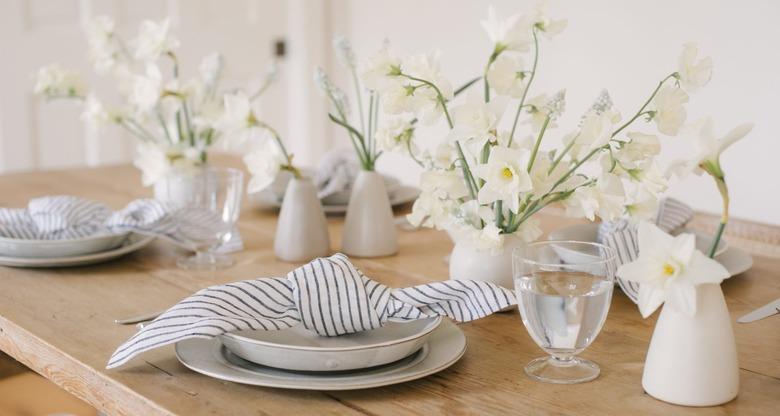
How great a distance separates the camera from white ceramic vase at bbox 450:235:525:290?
3.87 feet

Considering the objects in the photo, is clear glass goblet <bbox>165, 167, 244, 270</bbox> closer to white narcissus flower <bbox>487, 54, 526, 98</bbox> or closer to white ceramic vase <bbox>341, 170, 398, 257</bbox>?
white ceramic vase <bbox>341, 170, 398, 257</bbox>

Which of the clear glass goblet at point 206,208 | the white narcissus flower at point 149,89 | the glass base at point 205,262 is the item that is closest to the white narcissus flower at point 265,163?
the clear glass goblet at point 206,208

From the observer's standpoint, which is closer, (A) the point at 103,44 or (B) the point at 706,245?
(B) the point at 706,245

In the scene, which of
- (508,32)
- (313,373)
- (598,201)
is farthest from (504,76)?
(313,373)

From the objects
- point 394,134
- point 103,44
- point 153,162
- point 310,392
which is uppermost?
point 103,44

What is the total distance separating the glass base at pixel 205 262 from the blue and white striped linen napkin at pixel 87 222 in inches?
1.0

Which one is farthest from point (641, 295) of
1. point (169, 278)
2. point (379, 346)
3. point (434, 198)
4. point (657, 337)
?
point (169, 278)

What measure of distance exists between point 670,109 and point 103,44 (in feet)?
3.63

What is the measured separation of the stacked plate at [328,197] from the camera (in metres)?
1.76

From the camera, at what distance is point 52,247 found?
1.38 meters

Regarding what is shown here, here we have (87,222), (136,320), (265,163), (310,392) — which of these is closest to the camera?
(310,392)

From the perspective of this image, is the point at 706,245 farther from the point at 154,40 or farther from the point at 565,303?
the point at 154,40

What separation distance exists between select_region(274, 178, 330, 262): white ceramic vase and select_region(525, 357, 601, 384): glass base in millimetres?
523

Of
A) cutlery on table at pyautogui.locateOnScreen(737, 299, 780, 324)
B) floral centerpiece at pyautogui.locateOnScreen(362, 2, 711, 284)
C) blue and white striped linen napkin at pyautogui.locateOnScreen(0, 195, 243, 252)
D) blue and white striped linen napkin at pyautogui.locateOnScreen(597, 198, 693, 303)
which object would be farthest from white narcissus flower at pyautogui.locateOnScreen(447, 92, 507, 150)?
blue and white striped linen napkin at pyautogui.locateOnScreen(0, 195, 243, 252)
